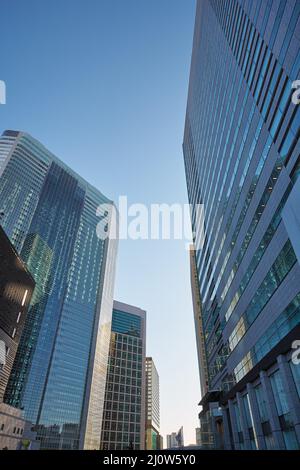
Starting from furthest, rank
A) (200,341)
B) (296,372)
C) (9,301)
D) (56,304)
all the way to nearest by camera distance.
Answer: (56,304)
(200,341)
(9,301)
(296,372)

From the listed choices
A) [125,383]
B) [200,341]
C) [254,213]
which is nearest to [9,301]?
[254,213]

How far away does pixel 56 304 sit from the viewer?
160 m

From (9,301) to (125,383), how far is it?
133 m

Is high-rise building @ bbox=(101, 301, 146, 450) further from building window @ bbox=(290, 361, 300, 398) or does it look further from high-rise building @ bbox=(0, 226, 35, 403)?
building window @ bbox=(290, 361, 300, 398)

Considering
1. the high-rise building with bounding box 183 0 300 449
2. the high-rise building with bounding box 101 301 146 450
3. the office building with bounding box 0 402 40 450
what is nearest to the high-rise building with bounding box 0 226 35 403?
the office building with bounding box 0 402 40 450

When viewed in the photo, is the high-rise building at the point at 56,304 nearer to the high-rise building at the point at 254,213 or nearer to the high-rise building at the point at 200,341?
the high-rise building at the point at 200,341

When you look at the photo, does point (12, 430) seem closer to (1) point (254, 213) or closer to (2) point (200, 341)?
(1) point (254, 213)

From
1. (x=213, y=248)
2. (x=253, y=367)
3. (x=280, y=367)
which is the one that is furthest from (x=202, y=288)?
(x=280, y=367)

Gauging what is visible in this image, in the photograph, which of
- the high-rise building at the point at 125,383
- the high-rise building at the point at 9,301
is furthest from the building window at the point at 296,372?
the high-rise building at the point at 125,383

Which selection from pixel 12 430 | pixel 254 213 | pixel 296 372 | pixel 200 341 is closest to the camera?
pixel 296 372

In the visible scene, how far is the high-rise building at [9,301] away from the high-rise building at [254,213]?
36811 mm

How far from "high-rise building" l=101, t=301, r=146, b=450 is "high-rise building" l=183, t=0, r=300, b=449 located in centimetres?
11572

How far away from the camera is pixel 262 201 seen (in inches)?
1330

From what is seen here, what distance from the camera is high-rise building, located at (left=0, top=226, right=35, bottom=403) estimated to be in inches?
2012
